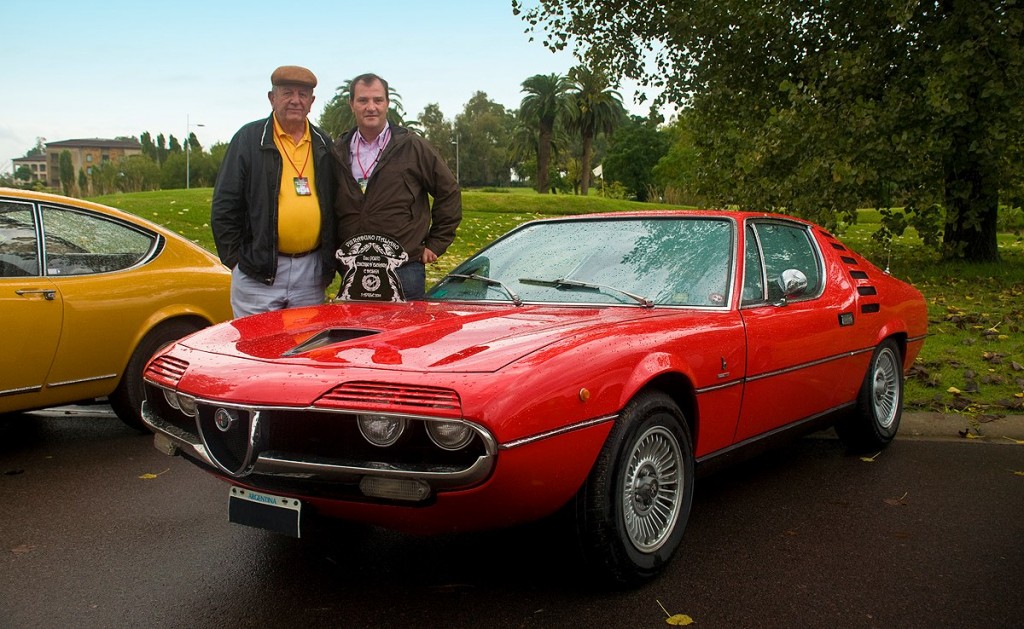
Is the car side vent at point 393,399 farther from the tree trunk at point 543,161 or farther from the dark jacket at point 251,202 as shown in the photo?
the tree trunk at point 543,161

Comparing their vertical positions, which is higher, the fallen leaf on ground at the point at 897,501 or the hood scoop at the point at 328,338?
the hood scoop at the point at 328,338

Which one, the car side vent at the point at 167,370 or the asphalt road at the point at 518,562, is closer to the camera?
the asphalt road at the point at 518,562

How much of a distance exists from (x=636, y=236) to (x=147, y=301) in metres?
2.99

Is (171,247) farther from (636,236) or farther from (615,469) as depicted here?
(615,469)

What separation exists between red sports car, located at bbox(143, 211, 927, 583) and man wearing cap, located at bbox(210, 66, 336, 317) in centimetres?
92

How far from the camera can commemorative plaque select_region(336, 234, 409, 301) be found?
15.4ft

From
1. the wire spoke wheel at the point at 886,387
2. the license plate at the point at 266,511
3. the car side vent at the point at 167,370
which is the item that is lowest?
the wire spoke wheel at the point at 886,387

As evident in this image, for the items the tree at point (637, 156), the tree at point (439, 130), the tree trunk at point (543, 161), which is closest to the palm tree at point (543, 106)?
the tree trunk at point (543, 161)

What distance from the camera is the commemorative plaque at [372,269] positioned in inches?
184

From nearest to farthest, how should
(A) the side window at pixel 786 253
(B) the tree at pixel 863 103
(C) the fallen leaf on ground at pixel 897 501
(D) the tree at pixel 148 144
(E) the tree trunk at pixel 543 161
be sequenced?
1. (C) the fallen leaf on ground at pixel 897 501
2. (A) the side window at pixel 786 253
3. (B) the tree at pixel 863 103
4. (E) the tree trunk at pixel 543 161
5. (D) the tree at pixel 148 144

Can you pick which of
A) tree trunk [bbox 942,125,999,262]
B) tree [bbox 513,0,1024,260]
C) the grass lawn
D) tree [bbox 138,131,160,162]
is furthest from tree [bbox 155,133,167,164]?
tree trunk [bbox 942,125,999,262]

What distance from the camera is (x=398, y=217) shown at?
4.89 meters

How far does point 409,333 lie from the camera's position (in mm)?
3160

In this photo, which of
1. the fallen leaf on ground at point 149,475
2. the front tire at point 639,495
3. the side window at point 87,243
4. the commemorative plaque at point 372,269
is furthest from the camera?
the side window at point 87,243
